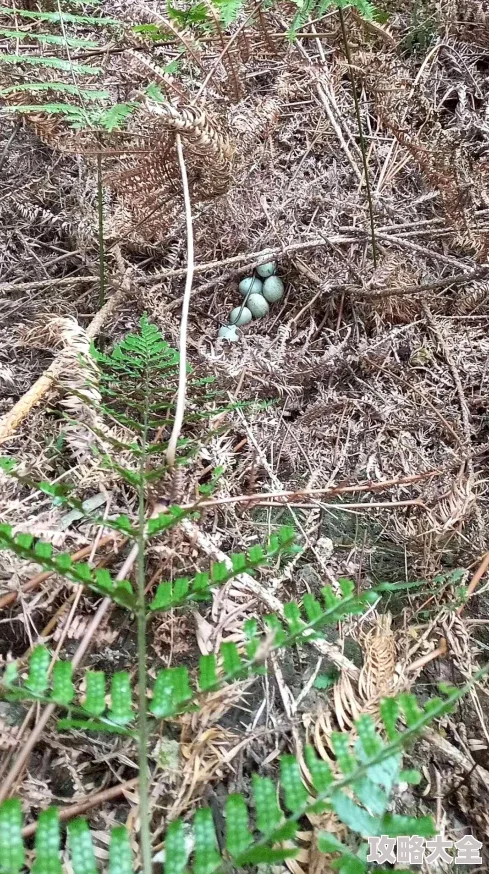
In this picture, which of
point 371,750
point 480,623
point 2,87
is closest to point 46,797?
point 371,750

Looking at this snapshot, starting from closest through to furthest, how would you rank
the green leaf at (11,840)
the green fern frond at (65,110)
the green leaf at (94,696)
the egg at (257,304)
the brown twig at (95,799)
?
the green leaf at (11,840) < the green leaf at (94,696) < the brown twig at (95,799) < the green fern frond at (65,110) < the egg at (257,304)

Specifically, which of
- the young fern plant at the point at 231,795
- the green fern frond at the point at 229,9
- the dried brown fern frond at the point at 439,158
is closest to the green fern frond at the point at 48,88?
the green fern frond at the point at 229,9

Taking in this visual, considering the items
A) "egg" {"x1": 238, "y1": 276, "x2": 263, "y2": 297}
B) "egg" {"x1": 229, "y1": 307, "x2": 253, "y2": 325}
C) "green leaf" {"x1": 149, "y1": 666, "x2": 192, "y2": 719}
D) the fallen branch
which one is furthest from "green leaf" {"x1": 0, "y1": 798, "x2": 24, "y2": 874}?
"egg" {"x1": 238, "y1": 276, "x2": 263, "y2": 297}

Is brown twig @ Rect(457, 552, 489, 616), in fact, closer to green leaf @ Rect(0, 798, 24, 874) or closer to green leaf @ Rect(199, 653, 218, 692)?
green leaf @ Rect(199, 653, 218, 692)

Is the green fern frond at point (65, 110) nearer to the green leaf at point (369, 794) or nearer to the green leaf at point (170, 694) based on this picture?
the green leaf at point (170, 694)

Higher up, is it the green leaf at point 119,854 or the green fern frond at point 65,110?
the green fern frond at point 65,110

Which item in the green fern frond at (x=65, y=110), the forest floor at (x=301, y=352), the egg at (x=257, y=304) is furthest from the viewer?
the egg at (x=257, y=304)
